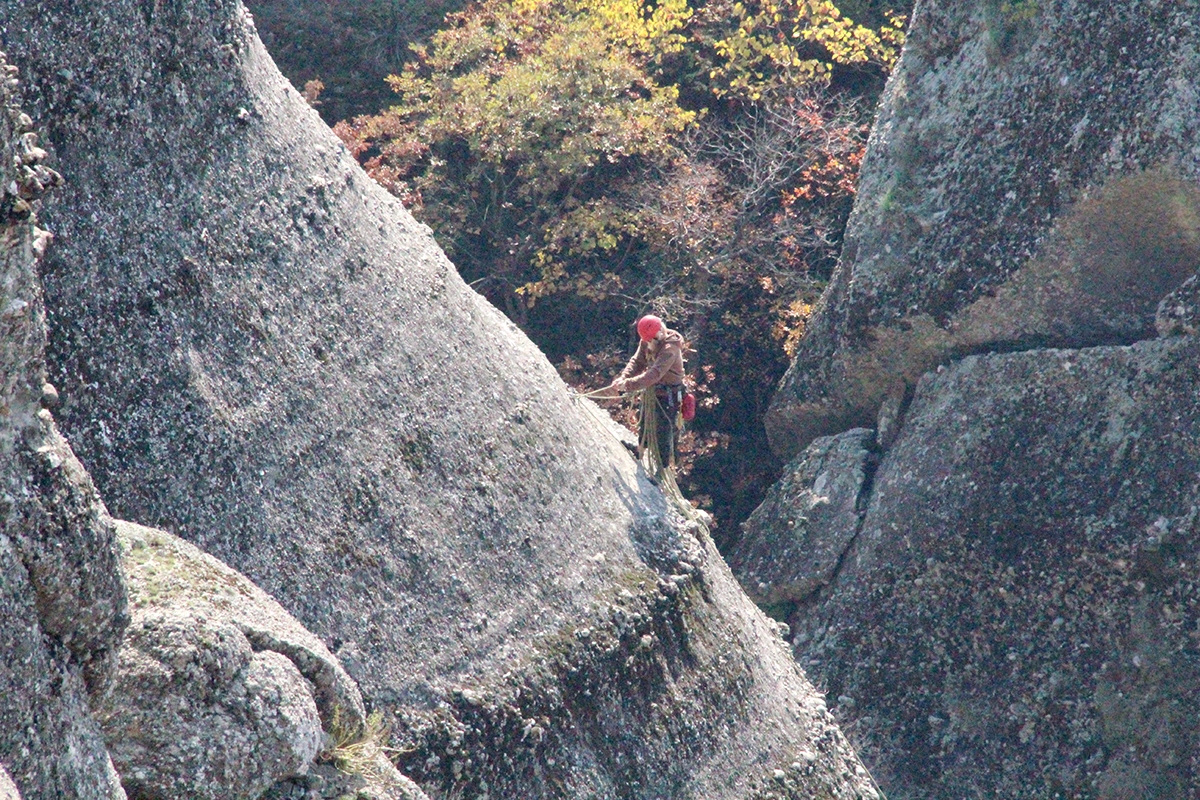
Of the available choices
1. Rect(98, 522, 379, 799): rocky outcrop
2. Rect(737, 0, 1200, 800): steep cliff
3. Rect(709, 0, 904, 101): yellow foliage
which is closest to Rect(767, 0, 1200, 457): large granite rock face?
Rect(737, 0, 1200, 800): steep cliff

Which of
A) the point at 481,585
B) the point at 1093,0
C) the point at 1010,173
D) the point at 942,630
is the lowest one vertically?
the point at 942,630

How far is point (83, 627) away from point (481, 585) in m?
4.16

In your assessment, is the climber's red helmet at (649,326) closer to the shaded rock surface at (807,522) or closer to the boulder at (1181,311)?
the shaded rock surface at (807,522)

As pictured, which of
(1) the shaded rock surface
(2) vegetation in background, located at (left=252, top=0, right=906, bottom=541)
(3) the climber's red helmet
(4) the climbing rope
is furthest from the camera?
(2) vegetation in background, located at (left=252, top=0, right=906, bottom=541)

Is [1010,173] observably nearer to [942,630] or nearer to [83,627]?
[942,630]

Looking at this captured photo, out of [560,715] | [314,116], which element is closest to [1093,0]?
[314,116]

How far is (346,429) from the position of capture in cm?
934

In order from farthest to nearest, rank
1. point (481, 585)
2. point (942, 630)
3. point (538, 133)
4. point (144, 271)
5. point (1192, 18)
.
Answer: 1. point (538, 133)
2. point (942, 630)
3. point (1192, 18)
4. point (481, 585)
5. point (144, 271)

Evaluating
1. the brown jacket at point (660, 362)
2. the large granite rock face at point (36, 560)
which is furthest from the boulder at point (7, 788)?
the brown jacket at point (660, 362)

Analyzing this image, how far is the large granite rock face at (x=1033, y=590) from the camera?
1440cm

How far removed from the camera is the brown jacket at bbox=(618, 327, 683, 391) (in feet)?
41.7

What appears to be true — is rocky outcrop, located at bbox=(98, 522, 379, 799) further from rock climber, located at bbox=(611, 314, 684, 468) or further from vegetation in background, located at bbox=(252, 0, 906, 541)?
vegetation in background, located at bbox=(252, 0, 906, 541)

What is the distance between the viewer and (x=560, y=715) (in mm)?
10047

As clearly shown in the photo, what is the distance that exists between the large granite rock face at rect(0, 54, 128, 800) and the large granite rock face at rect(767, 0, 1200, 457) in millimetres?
12891
